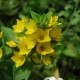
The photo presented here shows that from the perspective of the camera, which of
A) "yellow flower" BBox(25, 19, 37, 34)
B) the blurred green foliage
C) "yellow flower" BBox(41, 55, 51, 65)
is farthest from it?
the blurred green foliage

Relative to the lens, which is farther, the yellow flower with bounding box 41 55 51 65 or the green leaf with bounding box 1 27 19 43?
the green leaf with bounding box 1 27 19 43

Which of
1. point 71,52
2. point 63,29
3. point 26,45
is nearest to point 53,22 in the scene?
point 26,45

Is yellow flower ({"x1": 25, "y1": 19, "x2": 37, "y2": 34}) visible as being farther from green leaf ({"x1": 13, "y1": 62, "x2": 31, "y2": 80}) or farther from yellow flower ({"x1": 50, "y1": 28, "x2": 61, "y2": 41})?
green leaf ({"x1": 13, "y1": 62, "x2": 31, "y2": 80})

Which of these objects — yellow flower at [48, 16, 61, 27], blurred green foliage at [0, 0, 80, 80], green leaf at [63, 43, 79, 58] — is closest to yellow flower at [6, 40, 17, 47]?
yellow flower at [48, 16, 61, 27]

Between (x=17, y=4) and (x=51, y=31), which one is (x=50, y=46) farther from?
(x=17, y=4)

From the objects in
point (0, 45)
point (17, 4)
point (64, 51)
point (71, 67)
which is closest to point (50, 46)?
point (0, 45)

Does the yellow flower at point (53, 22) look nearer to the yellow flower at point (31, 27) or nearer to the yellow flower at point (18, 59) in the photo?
the yellow flower at point (31, 27)

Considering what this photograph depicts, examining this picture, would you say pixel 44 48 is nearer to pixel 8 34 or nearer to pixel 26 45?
pixel 26 45
